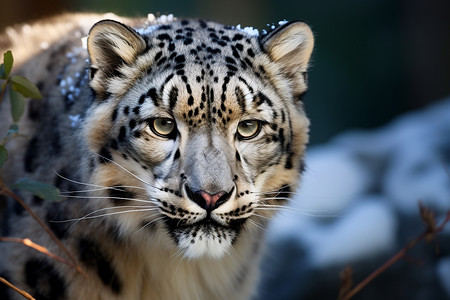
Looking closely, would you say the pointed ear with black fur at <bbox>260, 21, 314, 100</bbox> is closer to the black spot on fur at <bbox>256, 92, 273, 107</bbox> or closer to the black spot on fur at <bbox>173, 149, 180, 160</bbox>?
the black spot on fur at <bbox>256, 92, 273, 107</bbox>

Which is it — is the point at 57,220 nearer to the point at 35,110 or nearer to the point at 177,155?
the point at 35,110

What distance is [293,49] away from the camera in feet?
12.6

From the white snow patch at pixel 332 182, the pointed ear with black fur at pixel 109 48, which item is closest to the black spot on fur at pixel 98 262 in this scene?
the pointed ear with black fur at pixel 109 48

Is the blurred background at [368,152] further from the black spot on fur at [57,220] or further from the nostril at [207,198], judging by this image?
the black spot on fur at [57,220]

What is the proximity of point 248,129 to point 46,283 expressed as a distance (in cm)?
141

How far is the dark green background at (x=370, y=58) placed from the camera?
33.8ft

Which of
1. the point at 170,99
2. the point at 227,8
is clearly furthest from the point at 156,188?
the point at 227,8

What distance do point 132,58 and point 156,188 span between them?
704mm

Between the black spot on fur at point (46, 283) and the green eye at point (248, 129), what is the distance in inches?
51.2

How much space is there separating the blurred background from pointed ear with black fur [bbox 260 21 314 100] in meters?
0.19

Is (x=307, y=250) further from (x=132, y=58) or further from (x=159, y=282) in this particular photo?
(x=132, y=58)

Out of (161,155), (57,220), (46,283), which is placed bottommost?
(46,283)

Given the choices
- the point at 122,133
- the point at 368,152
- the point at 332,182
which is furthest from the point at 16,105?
the point at 368,152

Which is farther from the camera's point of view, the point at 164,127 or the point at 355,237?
the point at 355,237
